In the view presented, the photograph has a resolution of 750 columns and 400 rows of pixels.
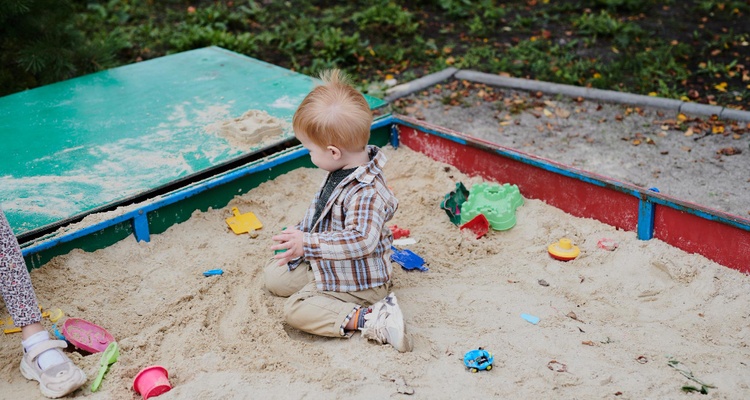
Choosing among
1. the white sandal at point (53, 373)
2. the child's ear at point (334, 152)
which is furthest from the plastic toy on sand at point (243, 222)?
the white sandal at point (53, 373)

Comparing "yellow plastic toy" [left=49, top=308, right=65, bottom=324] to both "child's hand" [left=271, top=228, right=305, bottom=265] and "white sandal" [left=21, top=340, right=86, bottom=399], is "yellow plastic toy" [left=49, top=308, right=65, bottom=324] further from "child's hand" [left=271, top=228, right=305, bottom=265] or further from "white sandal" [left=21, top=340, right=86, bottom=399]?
"child's hand" [left=271, top=228, right=305, bottom=265]

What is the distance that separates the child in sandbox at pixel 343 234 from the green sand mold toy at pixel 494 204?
80cm

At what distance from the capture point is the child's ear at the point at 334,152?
2.43m

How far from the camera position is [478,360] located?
2266mm

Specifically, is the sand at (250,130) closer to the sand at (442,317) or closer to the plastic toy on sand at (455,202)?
→ the sand at (442,317)

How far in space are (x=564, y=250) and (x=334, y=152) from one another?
1178 mm

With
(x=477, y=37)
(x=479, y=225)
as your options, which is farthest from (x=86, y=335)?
(x=477, y=37)

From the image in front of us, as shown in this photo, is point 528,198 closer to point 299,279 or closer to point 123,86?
point 299,279

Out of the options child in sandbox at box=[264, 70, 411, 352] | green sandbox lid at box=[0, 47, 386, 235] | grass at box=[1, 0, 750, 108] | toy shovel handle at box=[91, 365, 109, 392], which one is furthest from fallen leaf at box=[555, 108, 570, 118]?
toy shovel handle at box=[91, 365, 109, 392]

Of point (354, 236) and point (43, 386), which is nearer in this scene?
point (43, 386)

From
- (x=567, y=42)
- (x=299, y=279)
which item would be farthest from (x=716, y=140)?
(x=299, y=279)

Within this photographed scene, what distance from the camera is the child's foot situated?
2.36 metres

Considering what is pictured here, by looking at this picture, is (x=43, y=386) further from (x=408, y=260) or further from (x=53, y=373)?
(x=408, y=260)

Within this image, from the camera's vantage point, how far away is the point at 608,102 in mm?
5109
